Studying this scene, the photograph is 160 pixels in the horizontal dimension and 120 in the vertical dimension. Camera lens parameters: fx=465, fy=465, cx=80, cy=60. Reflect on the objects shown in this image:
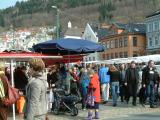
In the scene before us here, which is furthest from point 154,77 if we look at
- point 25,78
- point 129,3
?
point 129,3

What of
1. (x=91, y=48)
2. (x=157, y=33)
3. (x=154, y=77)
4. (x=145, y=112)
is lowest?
(x=145, y=112)

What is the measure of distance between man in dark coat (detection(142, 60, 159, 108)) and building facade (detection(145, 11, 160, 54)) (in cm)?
6121

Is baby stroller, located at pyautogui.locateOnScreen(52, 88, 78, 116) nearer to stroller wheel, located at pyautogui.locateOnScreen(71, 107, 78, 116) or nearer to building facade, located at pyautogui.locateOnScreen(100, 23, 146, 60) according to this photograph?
stroller wheel, located at pyautogui.locateOnScreen(71, 107, 78, 116)

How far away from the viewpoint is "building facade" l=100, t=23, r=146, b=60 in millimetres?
87312

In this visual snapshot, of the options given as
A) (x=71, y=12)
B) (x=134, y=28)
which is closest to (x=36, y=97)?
(x=134, y=28)

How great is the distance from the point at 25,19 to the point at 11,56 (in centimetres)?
13284

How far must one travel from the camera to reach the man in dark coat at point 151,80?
1839 centimetres

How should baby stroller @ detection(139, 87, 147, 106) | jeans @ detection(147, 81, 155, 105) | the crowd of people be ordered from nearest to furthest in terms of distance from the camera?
the crowd of people < jeans @ detection(147, 81, 155, 105) < baby stroller @ detection(139, 87, 147, 106)

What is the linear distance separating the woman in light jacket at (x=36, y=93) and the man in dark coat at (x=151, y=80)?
11572 mm

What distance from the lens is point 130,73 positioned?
19.2m

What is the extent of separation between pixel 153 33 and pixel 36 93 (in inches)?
3010

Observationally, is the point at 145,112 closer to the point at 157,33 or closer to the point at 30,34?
the point at 157,33

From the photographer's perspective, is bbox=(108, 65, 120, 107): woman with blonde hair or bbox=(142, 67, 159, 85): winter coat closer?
bbox=(142, 67, 159, 85): winter coat

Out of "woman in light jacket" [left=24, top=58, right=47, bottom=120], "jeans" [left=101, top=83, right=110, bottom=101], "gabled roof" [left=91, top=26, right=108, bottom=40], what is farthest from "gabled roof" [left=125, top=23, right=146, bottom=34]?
"woman in light jacket" [left=24, top=58, right=47, bottom=120]
